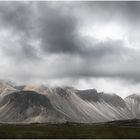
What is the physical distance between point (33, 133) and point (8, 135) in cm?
1342

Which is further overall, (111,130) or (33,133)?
(111,130)

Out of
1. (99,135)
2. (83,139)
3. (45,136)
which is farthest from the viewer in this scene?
(99,135)

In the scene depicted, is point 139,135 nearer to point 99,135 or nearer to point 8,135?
point 99,135

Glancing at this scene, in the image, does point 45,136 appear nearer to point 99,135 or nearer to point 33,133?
point 33,133

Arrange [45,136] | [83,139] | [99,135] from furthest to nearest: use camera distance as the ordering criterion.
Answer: [99,135] < [45,136] < [83,139]

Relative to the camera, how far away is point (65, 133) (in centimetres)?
16850

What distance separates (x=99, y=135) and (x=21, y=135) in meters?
39.8

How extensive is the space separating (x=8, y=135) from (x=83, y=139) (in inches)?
1492

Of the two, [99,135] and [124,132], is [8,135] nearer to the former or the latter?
[99,135]

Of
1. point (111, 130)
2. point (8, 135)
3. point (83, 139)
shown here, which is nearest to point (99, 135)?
point (111, 130)

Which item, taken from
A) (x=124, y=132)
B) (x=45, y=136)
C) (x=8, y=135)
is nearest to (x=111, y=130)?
(x=124, y=132)

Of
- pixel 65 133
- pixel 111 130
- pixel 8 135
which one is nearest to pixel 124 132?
pixel 111 130

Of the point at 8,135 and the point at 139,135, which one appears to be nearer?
the point at 8,135

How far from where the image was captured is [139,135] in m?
172
